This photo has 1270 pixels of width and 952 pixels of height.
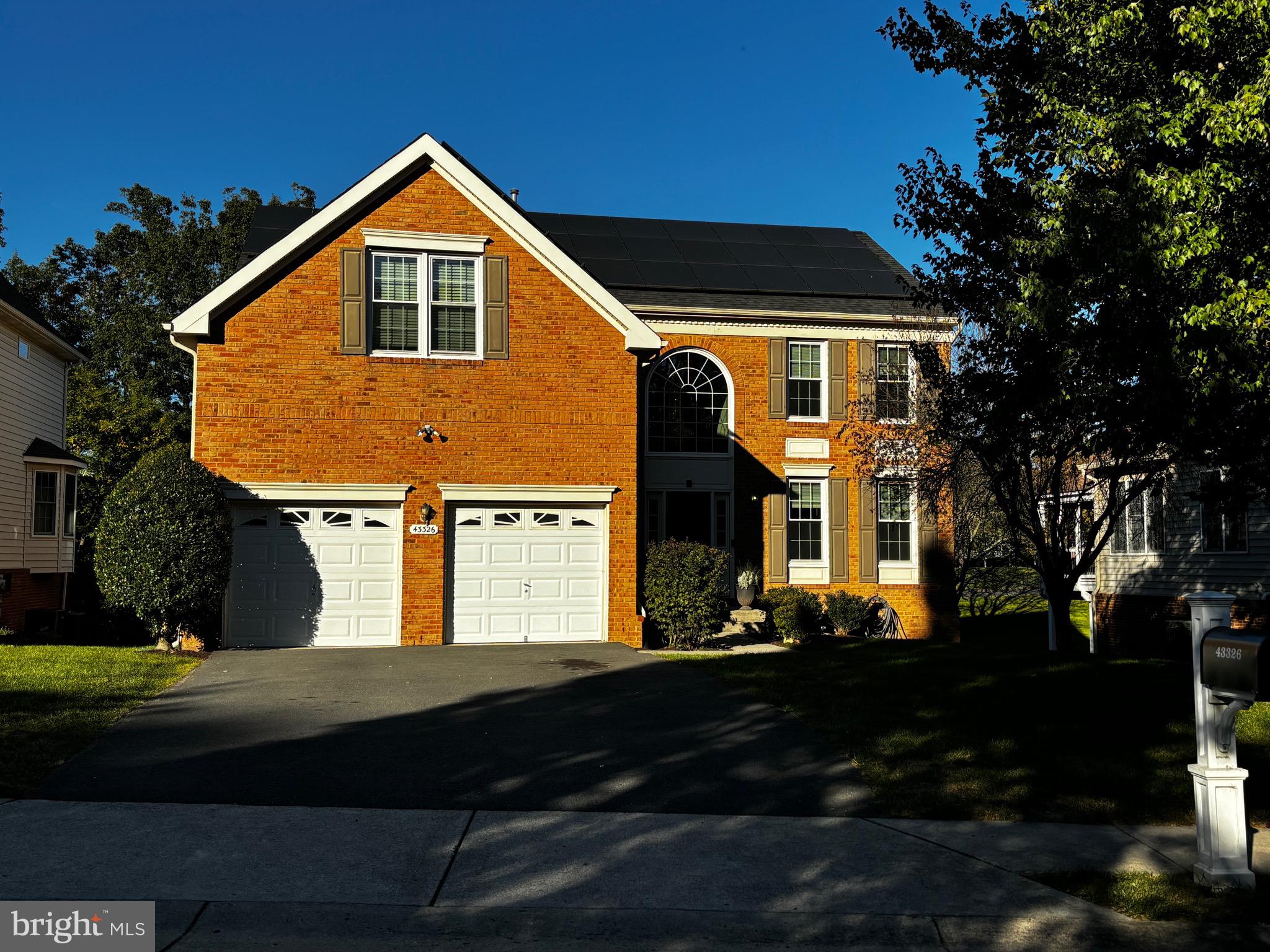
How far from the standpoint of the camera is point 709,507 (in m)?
22.2

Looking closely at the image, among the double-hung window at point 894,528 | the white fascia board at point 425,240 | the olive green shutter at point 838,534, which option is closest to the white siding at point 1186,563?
the double-hung window at point 894,528

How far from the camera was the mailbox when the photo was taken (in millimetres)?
5496

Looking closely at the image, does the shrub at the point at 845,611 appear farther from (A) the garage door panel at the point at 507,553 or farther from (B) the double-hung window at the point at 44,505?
(B) the double-hung window at the point at 44,505

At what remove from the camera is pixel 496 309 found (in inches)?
670

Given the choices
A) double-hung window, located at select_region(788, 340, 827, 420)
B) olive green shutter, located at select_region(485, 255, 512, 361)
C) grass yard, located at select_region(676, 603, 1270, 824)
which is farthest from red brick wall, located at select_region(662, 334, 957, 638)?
grass yard, located at select_region(676, 603, 1270, 824)

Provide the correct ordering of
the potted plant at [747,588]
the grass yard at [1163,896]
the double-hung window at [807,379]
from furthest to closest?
the double-hung window at [807,379], the potted plant at [747,588], the grass yard at [1163,896]

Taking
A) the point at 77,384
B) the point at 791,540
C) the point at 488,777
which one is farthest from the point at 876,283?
the point at 77,384

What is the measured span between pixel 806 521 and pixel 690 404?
3588mm

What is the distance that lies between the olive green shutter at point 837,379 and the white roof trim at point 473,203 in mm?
6492

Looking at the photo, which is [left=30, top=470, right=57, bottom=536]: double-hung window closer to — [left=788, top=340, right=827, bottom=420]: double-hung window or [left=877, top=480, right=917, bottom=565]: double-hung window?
[left=788, top=340, right=827, bottom=420]: double-hung window

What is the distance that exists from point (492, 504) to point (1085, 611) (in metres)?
24.3

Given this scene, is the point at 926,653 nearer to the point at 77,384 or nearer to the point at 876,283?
the point at 876,283

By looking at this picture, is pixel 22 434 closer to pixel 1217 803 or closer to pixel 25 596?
pixel 25 596

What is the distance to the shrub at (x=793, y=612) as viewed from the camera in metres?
20.0
